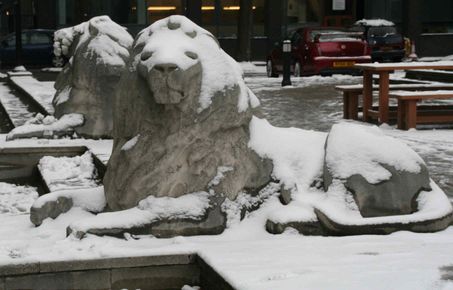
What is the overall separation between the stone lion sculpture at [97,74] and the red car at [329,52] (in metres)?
12.0

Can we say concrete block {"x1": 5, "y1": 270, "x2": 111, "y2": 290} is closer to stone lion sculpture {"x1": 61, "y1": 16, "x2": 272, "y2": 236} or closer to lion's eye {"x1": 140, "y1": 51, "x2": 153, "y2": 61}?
stone lion sculpture {"x1": 61, "y1": 16, "x2": 272, "y2": 236}

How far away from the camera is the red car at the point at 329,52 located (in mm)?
22375

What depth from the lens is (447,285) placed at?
4.40 m

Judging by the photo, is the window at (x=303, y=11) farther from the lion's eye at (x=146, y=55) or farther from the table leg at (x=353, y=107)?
the lion's eye at (x=146, y=55)

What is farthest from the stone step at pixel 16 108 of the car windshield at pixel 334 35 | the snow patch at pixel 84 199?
the car windshield at pixel 334 35

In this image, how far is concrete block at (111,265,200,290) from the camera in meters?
5.06

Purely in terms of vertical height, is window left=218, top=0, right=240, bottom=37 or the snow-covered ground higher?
window left=218, top=0, right=240, bottom=37

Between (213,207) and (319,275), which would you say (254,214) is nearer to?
(213,207)

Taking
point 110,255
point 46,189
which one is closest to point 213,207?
point 110,255

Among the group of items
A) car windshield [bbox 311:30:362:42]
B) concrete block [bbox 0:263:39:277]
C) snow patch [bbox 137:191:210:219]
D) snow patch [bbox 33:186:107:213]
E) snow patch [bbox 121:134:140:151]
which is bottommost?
concrete block [bbox 0:263:39:277]

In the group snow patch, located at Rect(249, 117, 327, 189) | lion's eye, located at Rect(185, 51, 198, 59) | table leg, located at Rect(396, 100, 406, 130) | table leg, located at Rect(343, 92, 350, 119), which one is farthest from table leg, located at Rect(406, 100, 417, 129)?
lion's eye, located at Rect(185, 51, 198, 59)

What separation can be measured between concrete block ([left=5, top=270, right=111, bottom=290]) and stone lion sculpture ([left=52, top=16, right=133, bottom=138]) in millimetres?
5776

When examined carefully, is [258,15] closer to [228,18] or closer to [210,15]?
[228,18]

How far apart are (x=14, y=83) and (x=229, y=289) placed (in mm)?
17690
